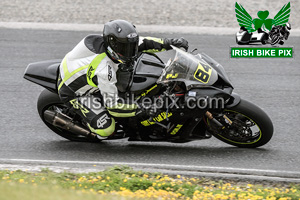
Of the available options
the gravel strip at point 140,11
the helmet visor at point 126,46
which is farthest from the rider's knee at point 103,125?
the gravel strip at point 140,11

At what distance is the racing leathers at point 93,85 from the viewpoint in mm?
6703

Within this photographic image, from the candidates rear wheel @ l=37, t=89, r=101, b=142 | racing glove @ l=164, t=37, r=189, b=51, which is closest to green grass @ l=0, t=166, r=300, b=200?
rear wheel @ l=37, t=89, r=101, b=142

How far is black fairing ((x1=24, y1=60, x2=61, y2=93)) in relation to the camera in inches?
286

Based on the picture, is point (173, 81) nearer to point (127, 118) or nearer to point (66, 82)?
point (127, 118)

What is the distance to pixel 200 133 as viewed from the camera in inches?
280

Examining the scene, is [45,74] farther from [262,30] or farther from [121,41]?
[262,30]

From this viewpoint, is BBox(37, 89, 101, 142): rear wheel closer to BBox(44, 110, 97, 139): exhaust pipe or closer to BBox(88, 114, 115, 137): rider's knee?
BBox(44, 110, 97, 139): exhaust pipe

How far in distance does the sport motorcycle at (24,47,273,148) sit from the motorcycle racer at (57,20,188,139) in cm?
15

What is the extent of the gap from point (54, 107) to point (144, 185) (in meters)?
2.18

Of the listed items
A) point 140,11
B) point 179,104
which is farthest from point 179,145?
point 140,11

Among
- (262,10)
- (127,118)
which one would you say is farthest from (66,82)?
(262,10)

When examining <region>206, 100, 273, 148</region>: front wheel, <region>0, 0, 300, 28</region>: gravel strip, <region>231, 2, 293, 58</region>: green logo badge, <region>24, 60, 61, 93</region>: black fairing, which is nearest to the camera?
<region>206, 100, 273, 148</region>: front wheel

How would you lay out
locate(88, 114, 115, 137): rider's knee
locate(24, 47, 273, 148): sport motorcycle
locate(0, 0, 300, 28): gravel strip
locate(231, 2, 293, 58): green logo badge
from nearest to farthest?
locate(24, 47, 273, 148): sport motorcycle
locate(88, 114, 115, 137): rider's knee
locate(231, 2, 293, 58): green logo badge
locate(0, 0, 300, 28): gravel strip

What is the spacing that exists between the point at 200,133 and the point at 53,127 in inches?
78.0
